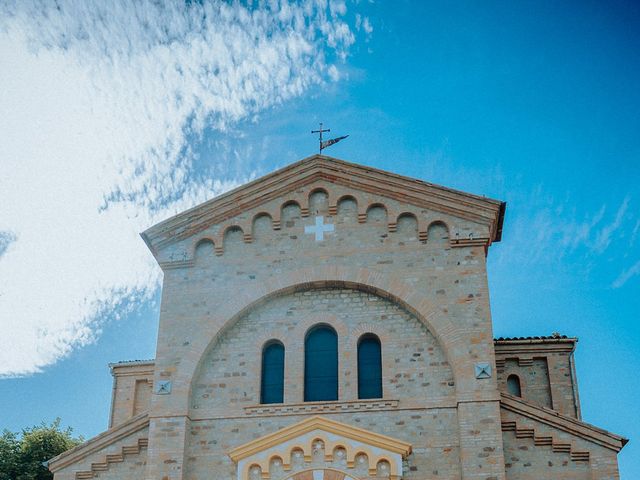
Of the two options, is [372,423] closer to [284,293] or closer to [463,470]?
[463,470]

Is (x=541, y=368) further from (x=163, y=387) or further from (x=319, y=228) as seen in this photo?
(x=163, y=387)

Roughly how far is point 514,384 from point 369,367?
6.25m

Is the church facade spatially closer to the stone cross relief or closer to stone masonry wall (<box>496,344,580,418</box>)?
the stone cross relief

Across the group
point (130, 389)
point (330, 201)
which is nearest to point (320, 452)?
point (330, 201)

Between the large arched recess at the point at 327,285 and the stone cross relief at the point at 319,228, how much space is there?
1008 millimetres

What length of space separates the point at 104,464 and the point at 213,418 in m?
3.04

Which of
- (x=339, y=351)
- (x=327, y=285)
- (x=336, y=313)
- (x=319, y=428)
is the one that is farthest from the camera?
(x=327, y=285)

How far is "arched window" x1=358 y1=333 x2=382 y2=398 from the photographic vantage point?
70.7ft

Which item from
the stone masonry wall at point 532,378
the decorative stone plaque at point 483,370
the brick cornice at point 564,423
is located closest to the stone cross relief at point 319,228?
the decorative stone plaque at point 483,370

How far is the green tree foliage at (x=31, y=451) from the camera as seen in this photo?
33.6 m

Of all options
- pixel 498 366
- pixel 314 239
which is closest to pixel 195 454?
pixel 314 239

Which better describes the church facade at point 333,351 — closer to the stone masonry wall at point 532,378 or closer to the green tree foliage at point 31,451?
the stone masonry wall at point 532,378

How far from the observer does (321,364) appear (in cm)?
2216

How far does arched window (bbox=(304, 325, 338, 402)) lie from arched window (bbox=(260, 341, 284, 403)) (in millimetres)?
672
